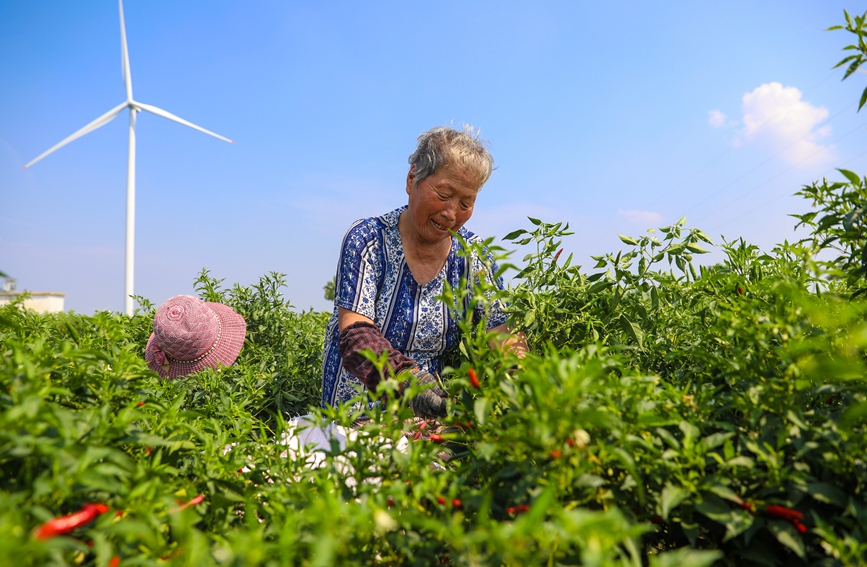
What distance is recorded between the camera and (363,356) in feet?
9.61

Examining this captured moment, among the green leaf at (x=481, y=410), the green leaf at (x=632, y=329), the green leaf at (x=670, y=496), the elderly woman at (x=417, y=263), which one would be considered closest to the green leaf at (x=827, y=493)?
the green leaf at (x=670, y=496)

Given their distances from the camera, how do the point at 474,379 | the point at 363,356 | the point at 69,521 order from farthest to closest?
the point at 363,356 < the point at 474,379 < the point at 69,521

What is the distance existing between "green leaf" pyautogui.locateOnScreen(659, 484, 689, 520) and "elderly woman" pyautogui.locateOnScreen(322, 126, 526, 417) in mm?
1915

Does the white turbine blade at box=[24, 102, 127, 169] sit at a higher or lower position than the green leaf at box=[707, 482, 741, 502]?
higher

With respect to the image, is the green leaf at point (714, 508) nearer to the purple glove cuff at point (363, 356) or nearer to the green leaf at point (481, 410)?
the green leaf at point (481, 410)

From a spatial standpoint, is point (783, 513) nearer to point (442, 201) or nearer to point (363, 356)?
point (363, 356)

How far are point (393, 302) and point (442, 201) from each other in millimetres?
662

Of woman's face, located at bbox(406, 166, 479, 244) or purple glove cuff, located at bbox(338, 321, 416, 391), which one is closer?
purple glove cuff, located at bbox(338, 321, 416, 391)

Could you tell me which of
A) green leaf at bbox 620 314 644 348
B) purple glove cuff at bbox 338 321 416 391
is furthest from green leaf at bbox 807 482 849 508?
purple glove cuff at bbox 338 321 416 391

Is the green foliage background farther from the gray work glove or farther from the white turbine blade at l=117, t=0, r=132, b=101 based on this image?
the white turbine blade at l=117, t=0, r=132, b=101

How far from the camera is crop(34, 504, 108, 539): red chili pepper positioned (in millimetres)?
1064

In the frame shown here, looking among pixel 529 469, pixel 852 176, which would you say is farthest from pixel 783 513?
pixel 852 176

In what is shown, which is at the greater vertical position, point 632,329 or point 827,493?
point 632,329

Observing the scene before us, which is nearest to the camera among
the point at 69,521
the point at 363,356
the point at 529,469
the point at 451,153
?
the point at 69,521
